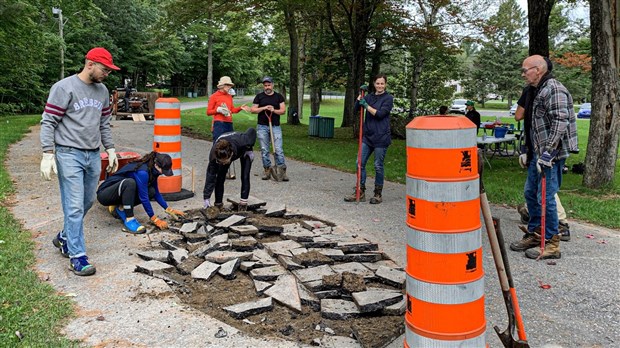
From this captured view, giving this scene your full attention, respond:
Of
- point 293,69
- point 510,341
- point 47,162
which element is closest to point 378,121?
point 47,162

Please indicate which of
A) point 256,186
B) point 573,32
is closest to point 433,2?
point 256,186

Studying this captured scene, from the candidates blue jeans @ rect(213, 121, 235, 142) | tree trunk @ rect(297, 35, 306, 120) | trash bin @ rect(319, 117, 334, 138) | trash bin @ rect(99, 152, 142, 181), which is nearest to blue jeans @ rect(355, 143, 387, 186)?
blue jeans @ rect(213, 121, 235, 142)

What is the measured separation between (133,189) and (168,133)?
198cm

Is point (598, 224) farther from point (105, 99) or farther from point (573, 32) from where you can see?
point (573, 32)

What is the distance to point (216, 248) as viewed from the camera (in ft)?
17.9

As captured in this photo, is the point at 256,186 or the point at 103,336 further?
the point at 256,186

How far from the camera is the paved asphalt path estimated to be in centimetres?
371

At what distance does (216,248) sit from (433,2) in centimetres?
1622

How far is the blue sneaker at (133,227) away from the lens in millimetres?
6211

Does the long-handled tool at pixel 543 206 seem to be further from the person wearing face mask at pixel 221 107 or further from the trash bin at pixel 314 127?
the trash bin at pixel 314 127

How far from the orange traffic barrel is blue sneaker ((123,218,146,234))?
13.8 ft

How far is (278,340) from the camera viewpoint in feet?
11.9

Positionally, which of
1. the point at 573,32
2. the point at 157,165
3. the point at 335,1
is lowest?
the point at 157,165

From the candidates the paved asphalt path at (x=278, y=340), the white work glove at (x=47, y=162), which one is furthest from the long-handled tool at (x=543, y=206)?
the white work glove at (x=47, y=162)
